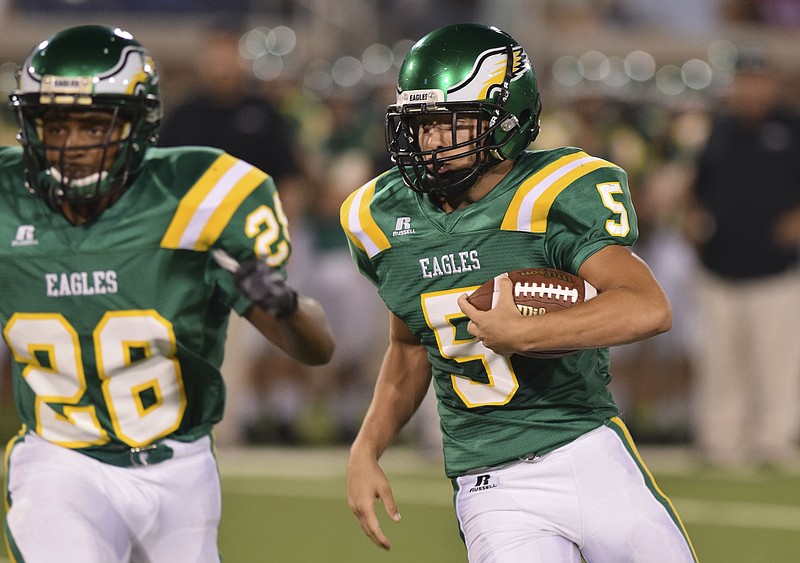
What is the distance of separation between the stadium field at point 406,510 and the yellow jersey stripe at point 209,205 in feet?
8.52

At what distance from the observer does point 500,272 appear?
3.08 meters

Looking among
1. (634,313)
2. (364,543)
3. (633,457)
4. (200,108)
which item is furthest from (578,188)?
(200,108)

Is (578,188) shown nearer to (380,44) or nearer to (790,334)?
(790,334)

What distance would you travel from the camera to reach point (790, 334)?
7.79 m

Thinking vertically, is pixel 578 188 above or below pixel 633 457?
above

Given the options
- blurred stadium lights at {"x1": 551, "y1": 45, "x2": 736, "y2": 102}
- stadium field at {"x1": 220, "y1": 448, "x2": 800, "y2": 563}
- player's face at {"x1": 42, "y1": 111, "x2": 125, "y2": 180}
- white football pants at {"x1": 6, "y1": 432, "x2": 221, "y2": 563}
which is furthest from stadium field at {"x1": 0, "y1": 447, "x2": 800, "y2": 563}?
blurred stadium lights at {"x1": 551, "y1": 45, "x2": 736, "y2": 102}

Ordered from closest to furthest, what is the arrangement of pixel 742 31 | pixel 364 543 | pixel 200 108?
pixel 364 543
pixel 200 108
pixel 742 31

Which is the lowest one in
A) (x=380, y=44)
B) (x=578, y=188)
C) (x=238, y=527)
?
(x=238, y=527)

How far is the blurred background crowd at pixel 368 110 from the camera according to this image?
7.78 meters

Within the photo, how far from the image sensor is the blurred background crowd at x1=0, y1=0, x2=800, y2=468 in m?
7.78

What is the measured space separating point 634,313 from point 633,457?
0.49 metres

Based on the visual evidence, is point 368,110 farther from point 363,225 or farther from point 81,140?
point 363,225

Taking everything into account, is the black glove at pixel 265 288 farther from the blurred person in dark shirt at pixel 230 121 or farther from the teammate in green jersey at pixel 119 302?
the blurred person in dark shirt at pixel 230 121

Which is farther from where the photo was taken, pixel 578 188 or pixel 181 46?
pixel 181 46
